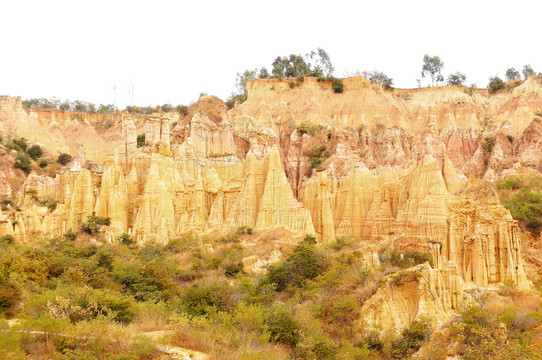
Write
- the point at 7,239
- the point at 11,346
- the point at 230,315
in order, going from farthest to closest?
the point at 7,239, the point at 230,315, the point at 11,346

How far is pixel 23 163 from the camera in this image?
53531 millimetres

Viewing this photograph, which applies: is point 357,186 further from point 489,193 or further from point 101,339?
point 101,339

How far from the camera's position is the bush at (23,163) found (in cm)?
5325

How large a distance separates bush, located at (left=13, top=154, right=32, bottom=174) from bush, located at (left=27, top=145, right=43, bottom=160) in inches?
89.0

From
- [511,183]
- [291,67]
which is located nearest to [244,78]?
[291,67]

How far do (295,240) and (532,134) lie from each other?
1171 inches

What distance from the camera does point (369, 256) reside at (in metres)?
22.5

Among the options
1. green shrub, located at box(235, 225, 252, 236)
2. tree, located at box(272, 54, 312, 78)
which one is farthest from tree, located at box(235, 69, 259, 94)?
green shrub, located at box(235, 225, 252, 236)

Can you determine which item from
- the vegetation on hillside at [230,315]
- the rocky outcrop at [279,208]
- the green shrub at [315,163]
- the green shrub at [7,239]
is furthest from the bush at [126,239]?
the green shrub at [315,163]

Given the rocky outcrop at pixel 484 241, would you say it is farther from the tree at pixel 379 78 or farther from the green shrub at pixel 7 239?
the tree at pixel 379 78

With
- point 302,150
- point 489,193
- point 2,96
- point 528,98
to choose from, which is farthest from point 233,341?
point 2,96

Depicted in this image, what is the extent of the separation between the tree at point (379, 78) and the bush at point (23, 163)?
144 ft

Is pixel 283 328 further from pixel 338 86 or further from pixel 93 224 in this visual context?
pixel 338 86

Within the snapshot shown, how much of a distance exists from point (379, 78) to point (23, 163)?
45.7 meters
